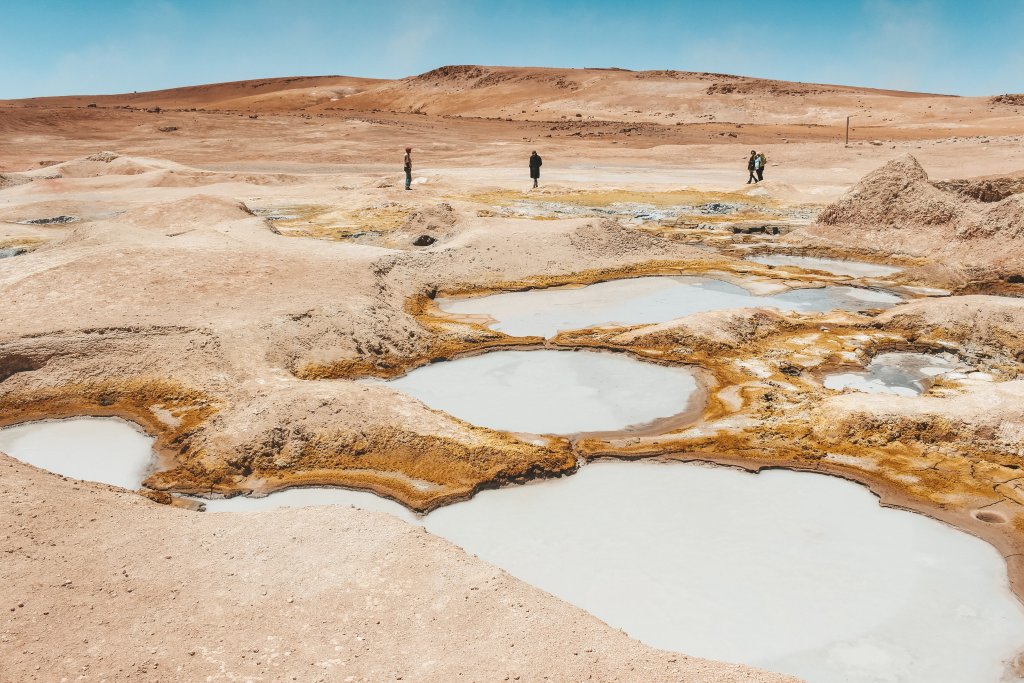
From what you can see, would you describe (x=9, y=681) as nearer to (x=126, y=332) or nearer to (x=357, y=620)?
(x=357, y=620)

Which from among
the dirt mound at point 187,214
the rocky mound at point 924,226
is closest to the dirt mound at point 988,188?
the rocky mound at point 924,226

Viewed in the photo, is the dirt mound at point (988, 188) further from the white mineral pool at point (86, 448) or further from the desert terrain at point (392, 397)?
the white mineral pool at point (86, 448)

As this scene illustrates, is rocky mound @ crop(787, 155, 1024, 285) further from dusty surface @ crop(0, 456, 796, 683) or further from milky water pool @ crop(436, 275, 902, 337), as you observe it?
dusty surface @ crop(0, 456, 796, 683)

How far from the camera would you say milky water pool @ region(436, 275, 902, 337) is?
11.0m

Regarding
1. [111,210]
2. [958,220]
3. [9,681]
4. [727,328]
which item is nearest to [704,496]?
[727,328]

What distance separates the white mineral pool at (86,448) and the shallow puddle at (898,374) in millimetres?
6937

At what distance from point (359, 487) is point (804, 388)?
4724 mm

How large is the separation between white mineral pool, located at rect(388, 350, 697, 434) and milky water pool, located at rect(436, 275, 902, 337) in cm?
125

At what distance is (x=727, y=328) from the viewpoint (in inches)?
385

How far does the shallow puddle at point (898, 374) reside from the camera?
839 cm

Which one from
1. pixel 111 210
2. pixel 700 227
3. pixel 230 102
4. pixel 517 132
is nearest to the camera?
pixel 700 227

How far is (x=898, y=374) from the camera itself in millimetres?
8781

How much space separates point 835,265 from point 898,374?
6.57 meters

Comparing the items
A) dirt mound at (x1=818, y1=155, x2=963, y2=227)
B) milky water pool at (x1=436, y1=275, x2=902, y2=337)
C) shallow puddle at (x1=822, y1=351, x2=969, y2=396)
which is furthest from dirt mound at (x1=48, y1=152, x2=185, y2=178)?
shallow puddle at (x1=822, y1=351, x2=969, y2=396)
